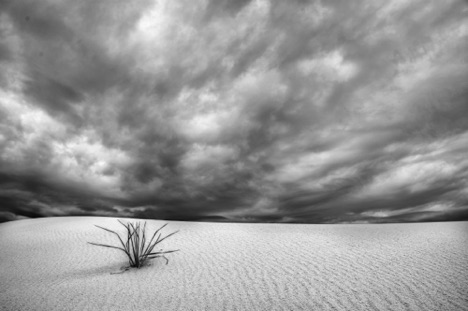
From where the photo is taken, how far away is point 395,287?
4836 mm

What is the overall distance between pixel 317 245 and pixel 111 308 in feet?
22.0

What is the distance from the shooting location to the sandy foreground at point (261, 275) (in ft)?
15.0

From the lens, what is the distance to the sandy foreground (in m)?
4.57

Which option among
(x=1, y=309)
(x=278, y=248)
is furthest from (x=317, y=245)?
(x=1, y=309)

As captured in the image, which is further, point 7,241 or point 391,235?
point 7,241

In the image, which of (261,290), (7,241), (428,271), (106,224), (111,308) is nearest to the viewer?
(111,308)

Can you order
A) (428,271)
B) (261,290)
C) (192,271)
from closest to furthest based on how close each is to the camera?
(261,290) < (428,271) < (192,271)

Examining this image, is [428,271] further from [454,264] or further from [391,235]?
[391,235]

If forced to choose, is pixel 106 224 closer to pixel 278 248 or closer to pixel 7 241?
pixel 7 241

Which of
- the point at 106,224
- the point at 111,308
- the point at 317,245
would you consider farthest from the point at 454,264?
the point at 106,224

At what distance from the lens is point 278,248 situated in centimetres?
853

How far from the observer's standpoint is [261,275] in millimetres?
6012

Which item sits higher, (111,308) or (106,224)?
(106,224)

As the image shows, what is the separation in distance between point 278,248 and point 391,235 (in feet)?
16.1
